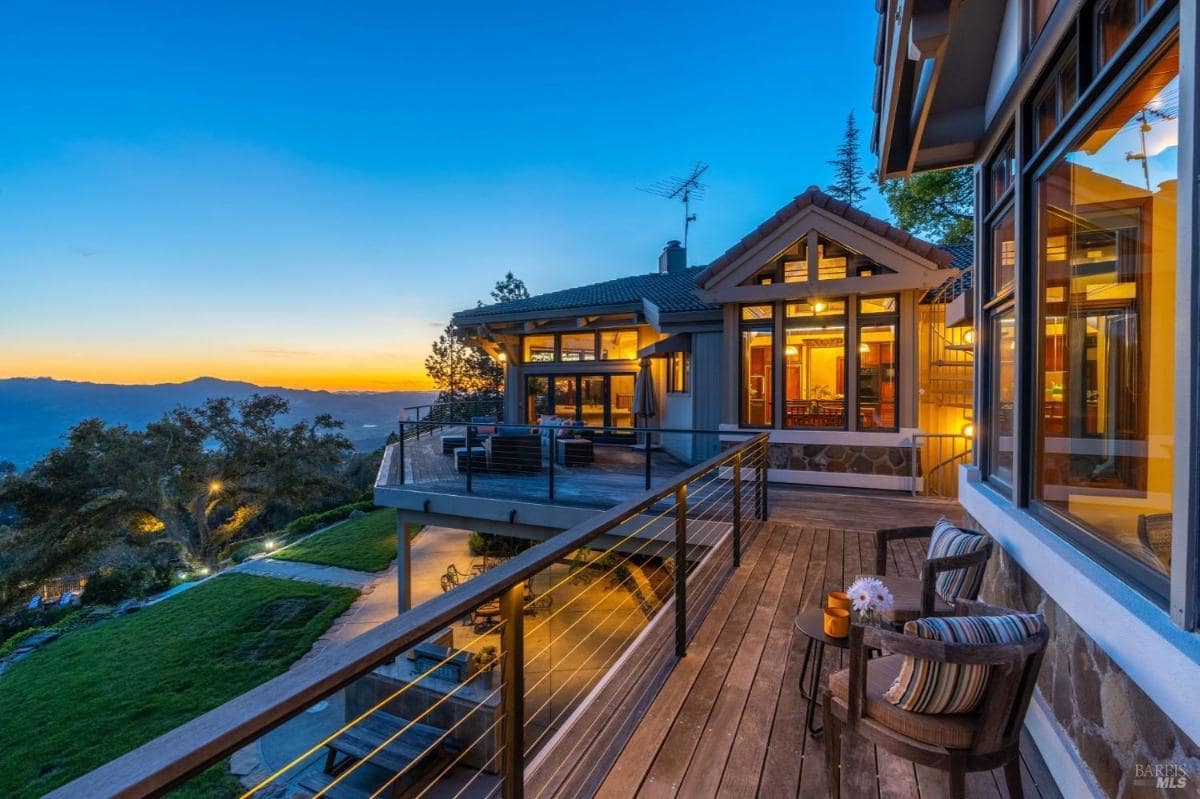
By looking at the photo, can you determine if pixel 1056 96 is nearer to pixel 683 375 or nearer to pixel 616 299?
pixel 683 375

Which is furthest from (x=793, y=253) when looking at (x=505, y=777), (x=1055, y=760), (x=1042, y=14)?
(x=505, y=777)

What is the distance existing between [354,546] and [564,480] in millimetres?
9112

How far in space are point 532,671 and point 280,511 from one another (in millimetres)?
22374

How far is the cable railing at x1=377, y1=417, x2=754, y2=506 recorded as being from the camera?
7.19 m

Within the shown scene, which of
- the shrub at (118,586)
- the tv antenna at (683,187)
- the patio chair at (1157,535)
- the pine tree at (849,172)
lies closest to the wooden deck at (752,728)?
the patio chair at (1157,535)

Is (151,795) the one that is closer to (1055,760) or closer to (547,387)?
(1055,760)

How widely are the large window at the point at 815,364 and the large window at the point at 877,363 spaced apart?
267 millimetres

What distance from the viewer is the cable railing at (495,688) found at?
0.73m

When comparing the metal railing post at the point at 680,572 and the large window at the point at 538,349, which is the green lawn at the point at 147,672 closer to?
the metal railing post at the point at 680,572

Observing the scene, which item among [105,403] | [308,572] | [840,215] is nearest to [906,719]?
[840,215]

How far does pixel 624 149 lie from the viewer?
18.9 metres

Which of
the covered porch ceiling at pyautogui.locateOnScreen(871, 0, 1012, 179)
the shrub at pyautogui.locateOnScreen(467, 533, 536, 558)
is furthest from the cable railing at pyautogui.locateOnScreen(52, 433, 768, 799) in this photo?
the covered porch ceiling at pyautogui.locateOnScreen(871, 0, 1012, 179)

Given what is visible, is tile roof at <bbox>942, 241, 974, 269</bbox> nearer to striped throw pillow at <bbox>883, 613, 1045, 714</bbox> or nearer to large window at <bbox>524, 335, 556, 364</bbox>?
large window at <bbox>524, 335, 556, 364</bbox>

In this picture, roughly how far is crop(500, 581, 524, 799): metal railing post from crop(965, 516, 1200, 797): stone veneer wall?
1.66 meters
